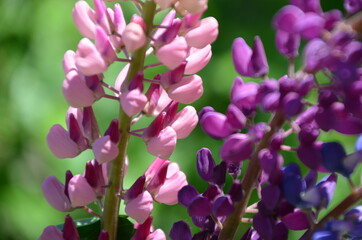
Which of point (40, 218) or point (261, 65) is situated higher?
point (261, 65)

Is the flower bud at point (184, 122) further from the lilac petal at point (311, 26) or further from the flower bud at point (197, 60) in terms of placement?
the lilac petal at point (311, 26)

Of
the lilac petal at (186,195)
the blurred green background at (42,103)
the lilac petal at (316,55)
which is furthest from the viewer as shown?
the blurred green background at (42,103)

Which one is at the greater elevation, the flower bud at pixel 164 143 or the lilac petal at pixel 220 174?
the flower bud at pixel 164 143

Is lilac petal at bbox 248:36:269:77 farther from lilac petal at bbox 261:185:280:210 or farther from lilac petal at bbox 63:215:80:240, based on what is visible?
lilac petal at bbox 63:215:80:240

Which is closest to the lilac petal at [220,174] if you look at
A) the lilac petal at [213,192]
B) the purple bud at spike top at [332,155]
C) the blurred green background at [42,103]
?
the lilac petal at [213,192]

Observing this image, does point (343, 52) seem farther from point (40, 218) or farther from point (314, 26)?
point (40, 218)

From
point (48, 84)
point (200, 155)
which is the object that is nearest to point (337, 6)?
point (48, 84)
